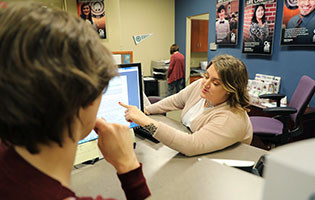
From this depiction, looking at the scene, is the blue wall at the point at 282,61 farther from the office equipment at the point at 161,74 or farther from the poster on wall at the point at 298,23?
the office equipment at the point at 161,74

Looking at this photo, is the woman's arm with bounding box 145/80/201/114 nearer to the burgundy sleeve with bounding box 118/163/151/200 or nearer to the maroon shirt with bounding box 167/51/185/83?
the burgundy sleeve with bounding box 118/163/151/200

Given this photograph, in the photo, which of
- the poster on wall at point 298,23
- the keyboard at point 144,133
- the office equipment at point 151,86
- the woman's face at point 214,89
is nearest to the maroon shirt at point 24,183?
→ the keyboard at point 144,133

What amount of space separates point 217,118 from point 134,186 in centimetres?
68

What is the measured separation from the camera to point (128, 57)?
1.77 metres

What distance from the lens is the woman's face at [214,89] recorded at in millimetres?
1259

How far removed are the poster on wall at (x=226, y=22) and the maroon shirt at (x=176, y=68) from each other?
1091mm

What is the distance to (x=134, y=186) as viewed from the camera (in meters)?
0.61

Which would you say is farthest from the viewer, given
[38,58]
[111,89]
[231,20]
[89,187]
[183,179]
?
[231,20]

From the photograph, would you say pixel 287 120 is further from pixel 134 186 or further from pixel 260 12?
pixel 134 186

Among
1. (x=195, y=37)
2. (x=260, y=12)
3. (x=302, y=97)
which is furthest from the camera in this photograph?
(x=195, y=37)

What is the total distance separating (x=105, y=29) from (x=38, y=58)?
230 cm

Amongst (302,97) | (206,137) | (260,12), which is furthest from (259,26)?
(206,137)

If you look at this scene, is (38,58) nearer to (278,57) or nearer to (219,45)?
(278,57)

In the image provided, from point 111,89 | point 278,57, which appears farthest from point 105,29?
point 278,57
